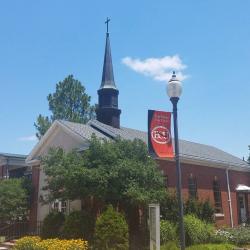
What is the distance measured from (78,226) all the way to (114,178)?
2.71 m

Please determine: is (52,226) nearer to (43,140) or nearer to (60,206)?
(60,206)

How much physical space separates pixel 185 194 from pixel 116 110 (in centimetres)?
730

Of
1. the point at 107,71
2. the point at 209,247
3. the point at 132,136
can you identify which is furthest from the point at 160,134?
the point at 107,71

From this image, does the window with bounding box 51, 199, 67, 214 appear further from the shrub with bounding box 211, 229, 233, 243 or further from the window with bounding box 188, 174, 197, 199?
the shrub with bounding box 211, 229, 233, 243

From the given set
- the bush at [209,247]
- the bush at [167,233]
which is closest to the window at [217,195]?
the bush at [167,233]

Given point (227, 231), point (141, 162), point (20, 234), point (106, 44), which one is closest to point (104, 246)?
point (141, 162)

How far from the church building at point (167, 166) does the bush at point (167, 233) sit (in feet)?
20.4

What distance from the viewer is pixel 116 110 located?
1101 inches

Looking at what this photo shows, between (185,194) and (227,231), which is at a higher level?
(185,194)

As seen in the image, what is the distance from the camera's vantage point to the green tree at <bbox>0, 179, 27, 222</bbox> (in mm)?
24422

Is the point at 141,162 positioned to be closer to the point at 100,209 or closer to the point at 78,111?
the point at 100,209

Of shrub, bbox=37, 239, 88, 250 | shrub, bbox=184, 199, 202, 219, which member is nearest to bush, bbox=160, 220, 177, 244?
shrub, bbox=184, 199, 202, 219

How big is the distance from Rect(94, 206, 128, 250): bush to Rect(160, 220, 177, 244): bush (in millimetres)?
1939

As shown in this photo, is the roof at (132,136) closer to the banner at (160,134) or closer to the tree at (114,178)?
the tree at (114,178)
